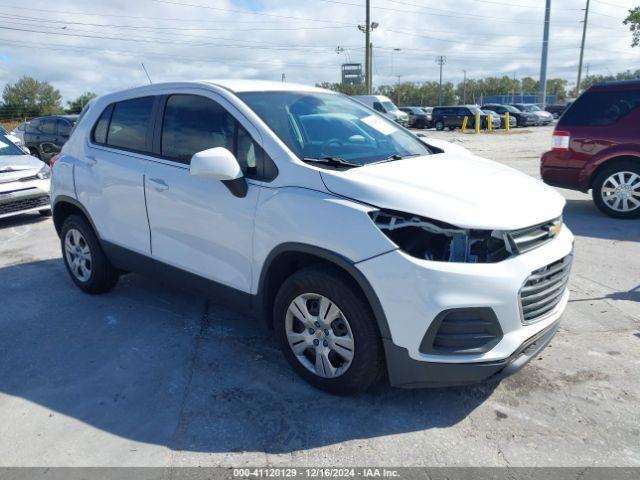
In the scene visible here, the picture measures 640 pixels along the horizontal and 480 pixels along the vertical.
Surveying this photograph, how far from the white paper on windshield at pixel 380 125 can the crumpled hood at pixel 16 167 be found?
6.35 m

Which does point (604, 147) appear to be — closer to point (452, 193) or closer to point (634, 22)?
point (452, 193)

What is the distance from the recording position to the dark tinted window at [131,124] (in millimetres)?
4254

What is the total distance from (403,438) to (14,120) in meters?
50.5

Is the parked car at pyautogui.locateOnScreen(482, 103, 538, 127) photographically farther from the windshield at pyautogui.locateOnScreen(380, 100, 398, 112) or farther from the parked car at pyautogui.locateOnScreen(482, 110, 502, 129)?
the windshield at pyautogui.locateOnScreen(380, 100, 398, 112)

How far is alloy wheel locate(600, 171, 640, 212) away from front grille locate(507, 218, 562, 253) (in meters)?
5.00

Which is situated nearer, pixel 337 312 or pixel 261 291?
pixel 337 312

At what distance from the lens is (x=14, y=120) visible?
44781mm

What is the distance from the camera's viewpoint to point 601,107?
24.3 feet

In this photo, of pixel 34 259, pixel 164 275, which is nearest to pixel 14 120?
pixel 34 259

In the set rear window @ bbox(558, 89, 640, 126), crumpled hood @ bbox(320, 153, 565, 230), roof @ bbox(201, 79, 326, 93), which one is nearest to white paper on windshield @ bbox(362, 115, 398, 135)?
roof @ bbox(201, 79, 326, 93)

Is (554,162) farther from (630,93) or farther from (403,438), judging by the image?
(403,438)

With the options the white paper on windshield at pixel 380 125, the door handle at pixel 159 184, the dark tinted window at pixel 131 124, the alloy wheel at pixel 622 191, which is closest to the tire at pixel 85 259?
the dark tinted window at pixel 131 124

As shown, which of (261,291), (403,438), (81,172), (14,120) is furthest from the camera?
(14,120)

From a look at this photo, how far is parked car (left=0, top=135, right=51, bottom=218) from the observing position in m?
8.02
